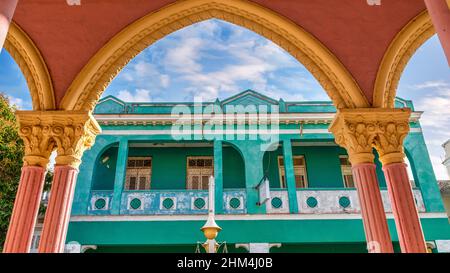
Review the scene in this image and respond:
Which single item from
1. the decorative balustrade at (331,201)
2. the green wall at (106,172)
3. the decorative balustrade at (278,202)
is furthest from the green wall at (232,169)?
the green wall at (106,172)

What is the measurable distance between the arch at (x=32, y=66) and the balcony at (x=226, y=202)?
655 cm

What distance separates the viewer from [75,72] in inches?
201

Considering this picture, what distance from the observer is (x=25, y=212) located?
13.8 feet

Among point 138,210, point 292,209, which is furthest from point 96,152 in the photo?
point 292,209

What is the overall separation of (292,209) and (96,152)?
6635 mm

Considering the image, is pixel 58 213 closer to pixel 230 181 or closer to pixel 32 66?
pixel 32 66

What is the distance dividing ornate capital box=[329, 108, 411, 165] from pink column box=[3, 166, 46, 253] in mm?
4076

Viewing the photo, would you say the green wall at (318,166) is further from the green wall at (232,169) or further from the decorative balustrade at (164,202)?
the decorative balustrade at (164,202)

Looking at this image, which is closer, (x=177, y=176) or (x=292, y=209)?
(x=292, y=209)

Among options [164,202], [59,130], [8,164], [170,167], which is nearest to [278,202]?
[164,202]

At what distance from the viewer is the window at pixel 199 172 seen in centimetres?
1231
